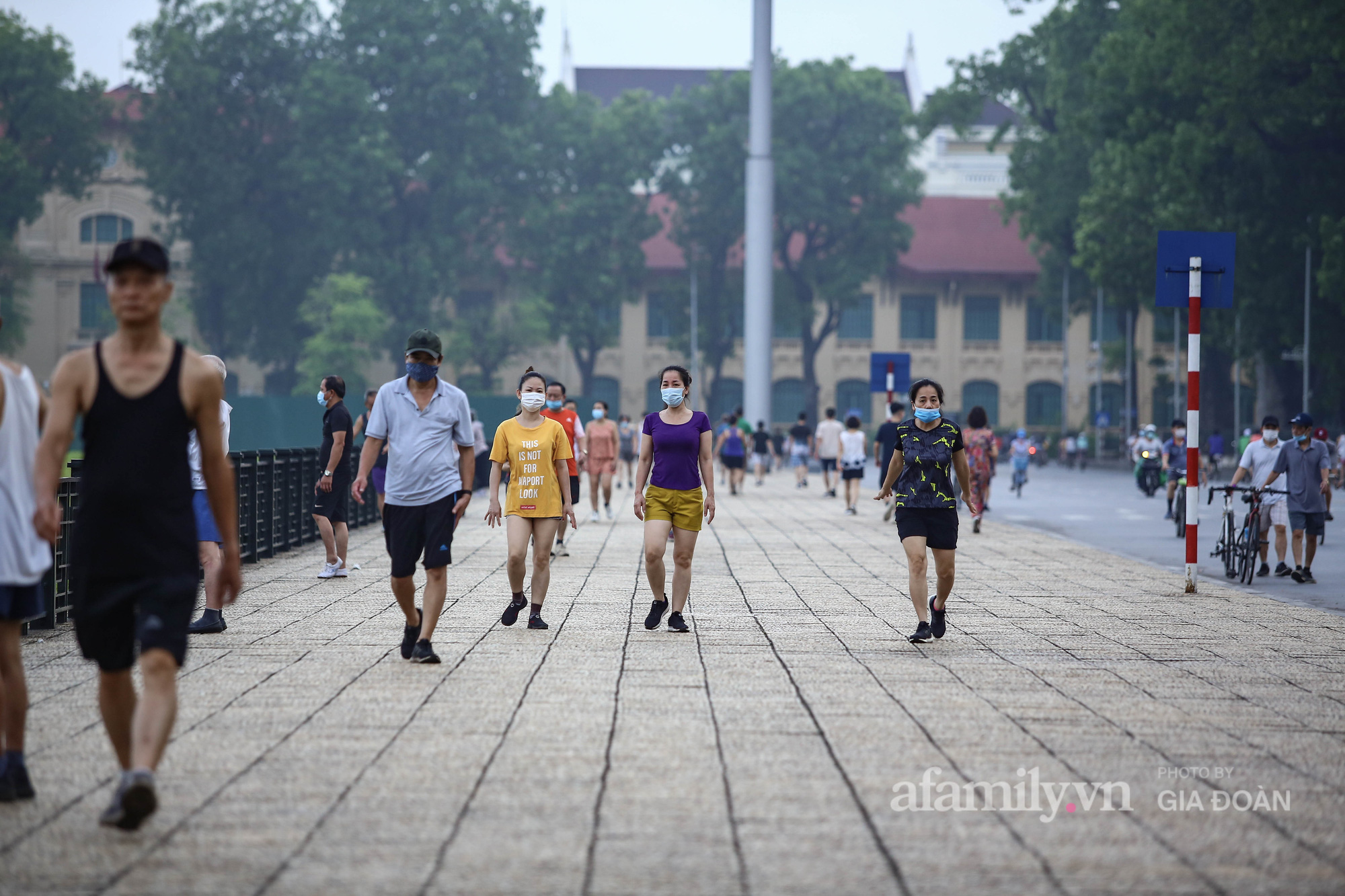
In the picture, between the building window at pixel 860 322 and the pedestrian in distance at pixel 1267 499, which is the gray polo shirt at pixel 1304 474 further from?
the building window at pixel 860 322

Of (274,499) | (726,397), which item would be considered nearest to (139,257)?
(274,499)

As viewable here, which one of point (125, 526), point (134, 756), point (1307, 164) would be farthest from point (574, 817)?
point (1307, 164)

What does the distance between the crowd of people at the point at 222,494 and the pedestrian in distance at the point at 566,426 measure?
0.05 metres

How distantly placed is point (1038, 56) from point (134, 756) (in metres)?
48.4

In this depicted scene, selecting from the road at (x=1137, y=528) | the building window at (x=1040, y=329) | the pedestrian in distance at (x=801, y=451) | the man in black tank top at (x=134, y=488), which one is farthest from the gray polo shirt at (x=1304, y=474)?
the building window at (x=1040, y=329)

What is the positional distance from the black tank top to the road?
32.0ft

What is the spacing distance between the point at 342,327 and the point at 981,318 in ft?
97.2

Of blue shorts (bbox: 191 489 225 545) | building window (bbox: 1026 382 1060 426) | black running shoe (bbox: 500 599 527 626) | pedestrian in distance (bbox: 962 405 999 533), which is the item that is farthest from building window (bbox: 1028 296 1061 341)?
blue shorts (bbox: 191 489 225 545)

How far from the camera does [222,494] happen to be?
206 inches

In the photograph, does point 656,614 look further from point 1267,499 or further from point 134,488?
point 1267,499

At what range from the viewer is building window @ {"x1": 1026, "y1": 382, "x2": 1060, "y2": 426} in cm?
7100

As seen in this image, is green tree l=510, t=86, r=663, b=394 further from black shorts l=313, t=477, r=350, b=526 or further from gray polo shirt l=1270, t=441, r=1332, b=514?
black shorts l=313, t=477, r=350, b=526

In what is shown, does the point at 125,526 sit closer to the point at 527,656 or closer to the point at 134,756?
the point at 134,756

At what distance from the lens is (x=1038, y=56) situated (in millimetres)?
49688
